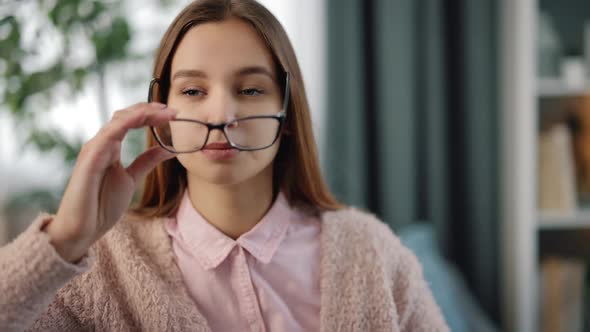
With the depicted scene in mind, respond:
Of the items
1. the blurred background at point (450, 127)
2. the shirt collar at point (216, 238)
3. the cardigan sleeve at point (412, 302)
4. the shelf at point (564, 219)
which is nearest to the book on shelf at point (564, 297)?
the blurred background at point (450, 127)

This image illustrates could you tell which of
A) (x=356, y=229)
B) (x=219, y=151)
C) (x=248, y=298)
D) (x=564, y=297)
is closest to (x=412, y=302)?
(x=356, y=229)

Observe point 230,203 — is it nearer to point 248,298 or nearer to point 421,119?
point 248,298

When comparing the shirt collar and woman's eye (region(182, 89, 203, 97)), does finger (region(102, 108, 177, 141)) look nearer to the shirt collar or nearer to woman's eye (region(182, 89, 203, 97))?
woman's eye (region(182, 89, 203, 97))

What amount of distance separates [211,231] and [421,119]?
1426 mm

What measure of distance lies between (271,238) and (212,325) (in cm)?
17

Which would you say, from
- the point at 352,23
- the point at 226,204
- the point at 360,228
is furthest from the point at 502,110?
the point at 226,204

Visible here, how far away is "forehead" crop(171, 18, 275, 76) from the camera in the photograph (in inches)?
31.6

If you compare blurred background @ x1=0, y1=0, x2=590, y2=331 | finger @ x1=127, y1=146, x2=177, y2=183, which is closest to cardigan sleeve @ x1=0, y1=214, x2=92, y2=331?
finger @ x1=127, y1=146, x2=177, y2=183

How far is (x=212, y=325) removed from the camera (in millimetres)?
848

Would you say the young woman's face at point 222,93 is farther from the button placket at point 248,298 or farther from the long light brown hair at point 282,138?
the button placket at point 248,298

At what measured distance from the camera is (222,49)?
31.7 inches

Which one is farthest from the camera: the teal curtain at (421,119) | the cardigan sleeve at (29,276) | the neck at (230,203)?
the teal curtain at (421,119)

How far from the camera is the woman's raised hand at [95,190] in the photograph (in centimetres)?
70

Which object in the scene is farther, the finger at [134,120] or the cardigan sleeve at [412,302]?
the cardigan sleeve at [412,302]
